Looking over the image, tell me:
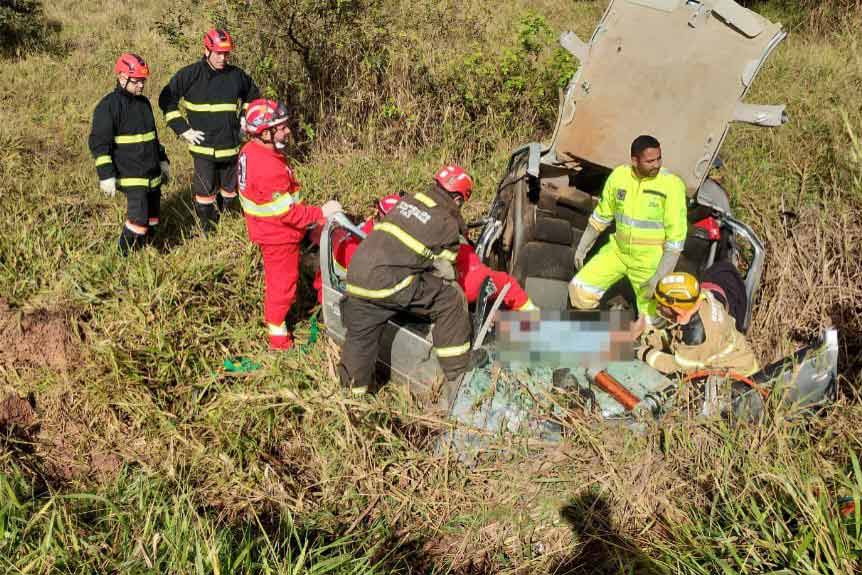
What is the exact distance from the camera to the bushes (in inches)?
406

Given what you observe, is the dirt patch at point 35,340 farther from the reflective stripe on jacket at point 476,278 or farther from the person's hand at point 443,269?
the reflective stripe on jacket at point 476,278

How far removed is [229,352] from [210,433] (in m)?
0.81

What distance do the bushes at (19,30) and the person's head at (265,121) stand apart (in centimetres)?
853

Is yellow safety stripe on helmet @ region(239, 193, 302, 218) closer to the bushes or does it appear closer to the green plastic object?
the green plastic object

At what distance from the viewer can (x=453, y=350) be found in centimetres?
365

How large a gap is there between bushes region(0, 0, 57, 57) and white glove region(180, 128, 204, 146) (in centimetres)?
693

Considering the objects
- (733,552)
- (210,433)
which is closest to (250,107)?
(210,433)

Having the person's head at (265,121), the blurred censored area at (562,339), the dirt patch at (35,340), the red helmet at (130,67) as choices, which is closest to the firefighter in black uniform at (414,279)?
the blurred censored area at (562,339)

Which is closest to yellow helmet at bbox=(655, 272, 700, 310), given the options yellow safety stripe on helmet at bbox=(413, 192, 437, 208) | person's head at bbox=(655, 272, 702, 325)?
Answer: person's head at bbox=(655, 272, 702, 325)

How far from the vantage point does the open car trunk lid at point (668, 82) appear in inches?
169

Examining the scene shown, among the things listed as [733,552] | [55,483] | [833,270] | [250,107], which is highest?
[250,107]

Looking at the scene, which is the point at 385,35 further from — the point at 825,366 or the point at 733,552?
the point at 733,552

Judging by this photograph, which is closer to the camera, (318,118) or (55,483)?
(55,483)

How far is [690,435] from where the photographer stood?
3.17 m
